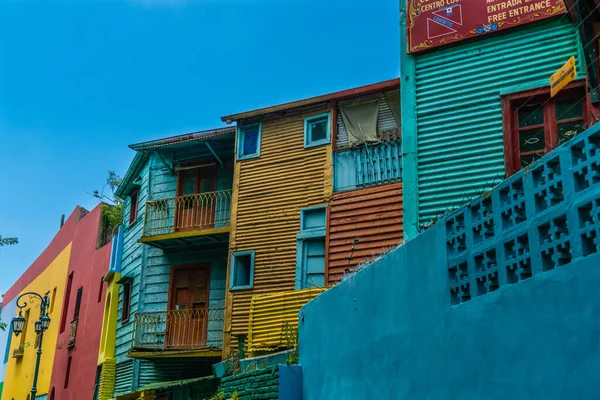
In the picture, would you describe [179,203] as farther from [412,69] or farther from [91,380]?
[412,69]

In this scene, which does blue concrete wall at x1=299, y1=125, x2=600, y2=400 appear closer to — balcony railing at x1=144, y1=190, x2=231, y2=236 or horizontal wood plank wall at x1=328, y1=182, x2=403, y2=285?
horizontal wood plank wall at x1=328, y1=182, x2=403, y2=285

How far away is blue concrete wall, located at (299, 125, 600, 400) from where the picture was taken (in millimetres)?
5020

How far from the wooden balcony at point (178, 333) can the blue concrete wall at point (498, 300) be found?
946 cm

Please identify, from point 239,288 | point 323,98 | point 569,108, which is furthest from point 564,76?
point 239,288

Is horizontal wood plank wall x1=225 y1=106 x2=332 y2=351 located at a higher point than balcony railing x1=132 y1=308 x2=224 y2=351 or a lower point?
higher

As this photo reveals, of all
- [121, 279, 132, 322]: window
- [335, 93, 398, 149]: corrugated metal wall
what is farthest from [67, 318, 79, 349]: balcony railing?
[335, 93, 398, 149]: corrugated metal wall

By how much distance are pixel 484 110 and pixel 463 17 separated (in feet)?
5.40

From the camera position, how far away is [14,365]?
112 feet

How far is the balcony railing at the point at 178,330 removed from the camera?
17703 mm

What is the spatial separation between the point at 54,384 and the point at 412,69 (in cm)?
2052

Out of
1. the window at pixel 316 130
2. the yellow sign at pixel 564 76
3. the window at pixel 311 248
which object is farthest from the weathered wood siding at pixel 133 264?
the yellow sign at pixel 564 76

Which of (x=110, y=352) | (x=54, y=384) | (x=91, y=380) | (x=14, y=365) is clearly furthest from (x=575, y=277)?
(x=14, y=365)

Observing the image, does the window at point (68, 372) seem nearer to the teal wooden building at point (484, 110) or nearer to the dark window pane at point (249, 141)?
the dark window pane at point (249, 141)

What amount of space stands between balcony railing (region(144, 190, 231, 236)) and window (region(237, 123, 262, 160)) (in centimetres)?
119
